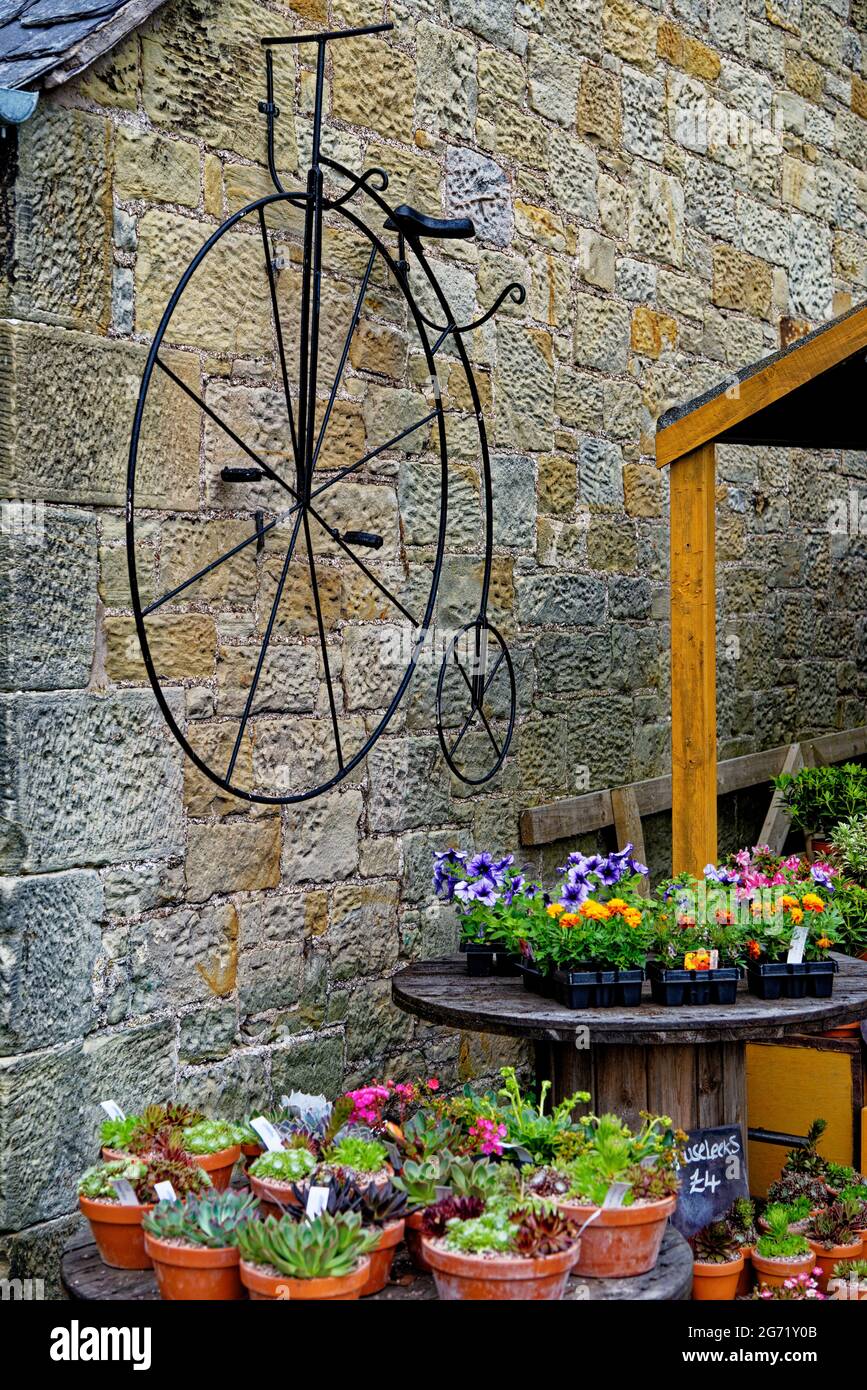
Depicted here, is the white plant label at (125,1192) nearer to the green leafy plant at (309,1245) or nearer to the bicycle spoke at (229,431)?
the green leafy plant at (309,1245)

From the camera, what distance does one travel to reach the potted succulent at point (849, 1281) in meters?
3.43

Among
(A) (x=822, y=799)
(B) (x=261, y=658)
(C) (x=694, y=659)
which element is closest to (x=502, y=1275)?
(B) (x=261, y=658)

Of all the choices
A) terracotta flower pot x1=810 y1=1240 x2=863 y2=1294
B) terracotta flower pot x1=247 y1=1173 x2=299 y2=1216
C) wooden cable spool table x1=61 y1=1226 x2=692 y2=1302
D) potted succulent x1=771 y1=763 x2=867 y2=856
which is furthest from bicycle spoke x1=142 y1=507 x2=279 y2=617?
potted succulent x1=771 y1=763 x2=867 y2=856

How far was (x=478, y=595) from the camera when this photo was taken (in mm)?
4672

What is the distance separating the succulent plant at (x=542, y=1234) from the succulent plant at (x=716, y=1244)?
1173 mm

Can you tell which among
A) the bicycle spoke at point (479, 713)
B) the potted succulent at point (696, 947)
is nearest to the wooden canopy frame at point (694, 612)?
the potted succulent at point (696, 947)

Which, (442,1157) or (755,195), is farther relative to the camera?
(755,195)

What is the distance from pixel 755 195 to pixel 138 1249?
4935mm

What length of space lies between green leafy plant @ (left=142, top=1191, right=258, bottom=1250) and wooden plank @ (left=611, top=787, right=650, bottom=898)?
2.95m

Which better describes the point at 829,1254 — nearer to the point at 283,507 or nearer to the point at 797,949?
the point at 797,949

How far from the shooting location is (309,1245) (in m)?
2.33
